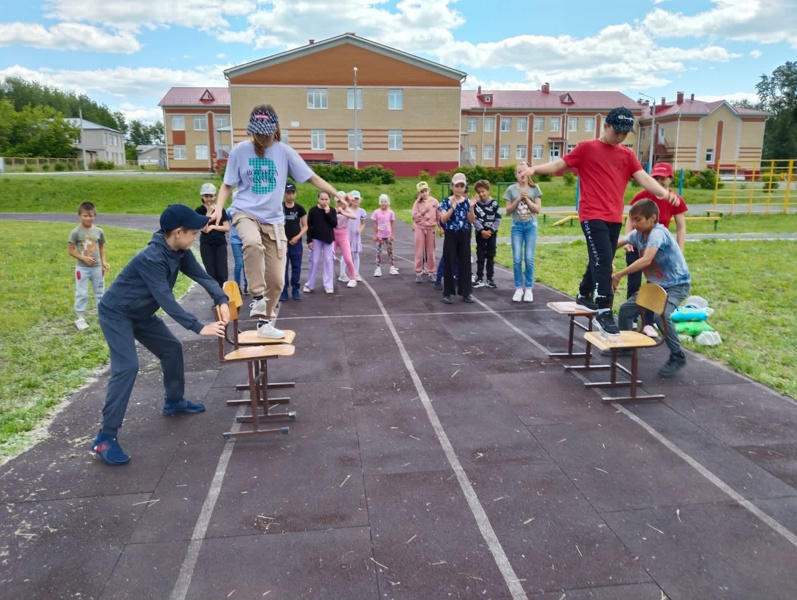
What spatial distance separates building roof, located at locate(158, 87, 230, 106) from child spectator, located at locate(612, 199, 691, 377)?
63.8 metres

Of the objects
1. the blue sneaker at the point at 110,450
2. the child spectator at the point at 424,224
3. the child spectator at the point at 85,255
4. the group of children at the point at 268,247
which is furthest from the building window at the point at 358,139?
the blue sneaker at the point at 110,450

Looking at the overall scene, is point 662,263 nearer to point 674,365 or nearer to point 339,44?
point 674,365

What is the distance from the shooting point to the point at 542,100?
6550cm

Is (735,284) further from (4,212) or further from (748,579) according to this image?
(4,212)

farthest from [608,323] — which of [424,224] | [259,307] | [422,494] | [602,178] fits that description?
[424,224]

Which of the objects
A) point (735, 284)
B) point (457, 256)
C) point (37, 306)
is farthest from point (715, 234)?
point (37, 306)

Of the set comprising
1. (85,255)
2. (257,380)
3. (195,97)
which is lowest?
(257,380)

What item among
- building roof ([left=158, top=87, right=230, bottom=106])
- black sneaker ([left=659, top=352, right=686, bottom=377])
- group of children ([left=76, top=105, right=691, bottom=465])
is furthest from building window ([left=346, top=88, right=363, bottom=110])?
black sneaker ([left=659, top=352, right=686, bottom=377])

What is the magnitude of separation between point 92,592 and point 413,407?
305 cm

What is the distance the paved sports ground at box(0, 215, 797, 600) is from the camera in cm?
317

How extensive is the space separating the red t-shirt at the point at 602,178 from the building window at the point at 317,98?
42656 millimetres

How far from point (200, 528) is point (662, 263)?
5.14 metres

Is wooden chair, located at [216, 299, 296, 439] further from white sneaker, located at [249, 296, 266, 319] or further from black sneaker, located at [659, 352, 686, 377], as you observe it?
black sneaker, located at [659, 352, 686, 377]

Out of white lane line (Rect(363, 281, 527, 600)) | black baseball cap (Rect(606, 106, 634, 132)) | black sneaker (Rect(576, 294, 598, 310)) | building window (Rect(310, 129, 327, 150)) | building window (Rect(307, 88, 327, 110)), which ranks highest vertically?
building window (Rect(307, 88, 327, 110))
